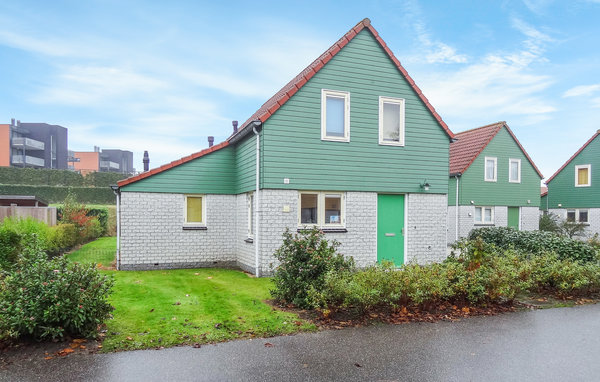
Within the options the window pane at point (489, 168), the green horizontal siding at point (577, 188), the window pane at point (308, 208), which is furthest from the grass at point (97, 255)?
the green horizontal siding at point (577, 188)

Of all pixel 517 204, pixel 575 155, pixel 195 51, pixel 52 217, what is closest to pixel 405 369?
pixel 195 51

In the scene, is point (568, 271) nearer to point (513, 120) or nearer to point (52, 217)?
point (513, 120)

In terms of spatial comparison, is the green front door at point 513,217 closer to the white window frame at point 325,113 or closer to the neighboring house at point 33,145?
the white window frame at point 325,113

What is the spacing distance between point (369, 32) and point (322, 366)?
10428mm

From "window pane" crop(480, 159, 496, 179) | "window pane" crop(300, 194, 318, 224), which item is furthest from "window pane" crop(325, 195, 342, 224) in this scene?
"window pane" crop(480, 159, 496, 179)

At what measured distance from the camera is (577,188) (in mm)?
28234

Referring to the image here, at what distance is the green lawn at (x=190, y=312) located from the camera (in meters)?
6.09

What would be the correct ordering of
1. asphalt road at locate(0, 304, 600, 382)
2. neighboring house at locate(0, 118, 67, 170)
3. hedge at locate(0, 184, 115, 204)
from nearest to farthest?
asphalt road at locate(0, 304, 600, 382)
hedge at locate(0, 184, 115, 204)
neighboring house at locate(0, 118, 67, 170)

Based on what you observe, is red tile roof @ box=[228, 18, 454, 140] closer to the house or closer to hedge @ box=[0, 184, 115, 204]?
the house

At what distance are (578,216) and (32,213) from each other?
3326 cm

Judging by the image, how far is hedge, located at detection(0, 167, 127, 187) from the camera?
124 ft

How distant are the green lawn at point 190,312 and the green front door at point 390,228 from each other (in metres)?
4.21

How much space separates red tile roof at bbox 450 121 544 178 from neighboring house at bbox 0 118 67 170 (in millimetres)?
55544

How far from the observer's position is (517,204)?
79.1 ft
